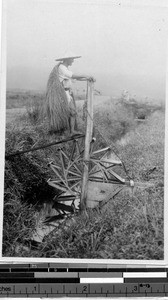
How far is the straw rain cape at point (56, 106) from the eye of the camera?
4.30 ft

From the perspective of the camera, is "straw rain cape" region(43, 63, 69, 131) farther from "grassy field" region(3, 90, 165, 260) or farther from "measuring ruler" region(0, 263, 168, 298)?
"measuring ruler" region(0, 263, 168, 298)

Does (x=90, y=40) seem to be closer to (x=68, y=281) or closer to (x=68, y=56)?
(x=68, y=56)

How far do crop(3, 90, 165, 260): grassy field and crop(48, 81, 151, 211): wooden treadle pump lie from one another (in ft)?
0.06

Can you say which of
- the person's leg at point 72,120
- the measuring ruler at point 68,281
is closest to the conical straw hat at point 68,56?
the person's leg at point 72,120

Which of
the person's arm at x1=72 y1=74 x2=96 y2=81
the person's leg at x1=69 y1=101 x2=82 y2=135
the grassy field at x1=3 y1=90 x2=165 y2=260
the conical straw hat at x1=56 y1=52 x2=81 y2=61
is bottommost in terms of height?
the grassy field at x1=3 y1=90 x2=165 y2=260

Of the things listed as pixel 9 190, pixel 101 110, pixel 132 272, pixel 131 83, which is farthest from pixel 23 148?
pixel 132 272

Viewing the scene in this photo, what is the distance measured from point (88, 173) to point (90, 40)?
0.41 meters

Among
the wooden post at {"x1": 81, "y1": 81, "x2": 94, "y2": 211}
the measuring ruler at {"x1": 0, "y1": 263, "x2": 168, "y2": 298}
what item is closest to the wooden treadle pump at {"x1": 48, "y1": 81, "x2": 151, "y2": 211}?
the wooden post at {"x1": 81, "y1": 81, "x2": 94, "y2": 211}

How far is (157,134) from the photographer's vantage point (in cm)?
133

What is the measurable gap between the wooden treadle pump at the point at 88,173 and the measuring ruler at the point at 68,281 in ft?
0.65

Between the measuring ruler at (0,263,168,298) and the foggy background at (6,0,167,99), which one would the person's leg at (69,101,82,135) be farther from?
the measuring ruler at (0,263,168,298)

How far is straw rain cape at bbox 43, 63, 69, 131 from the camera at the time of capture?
51.6 inches

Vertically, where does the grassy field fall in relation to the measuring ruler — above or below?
above

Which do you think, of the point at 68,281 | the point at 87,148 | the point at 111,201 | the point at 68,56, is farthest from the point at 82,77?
the point at 68,281
